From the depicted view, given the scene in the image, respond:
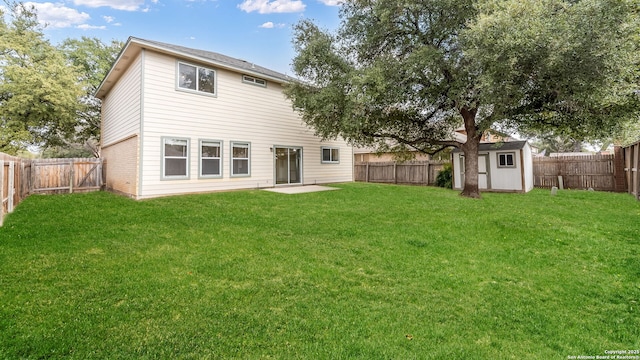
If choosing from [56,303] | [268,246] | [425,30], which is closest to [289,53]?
[425,30]

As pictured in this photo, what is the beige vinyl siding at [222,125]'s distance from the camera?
392 inches

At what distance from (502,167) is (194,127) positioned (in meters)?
13.0

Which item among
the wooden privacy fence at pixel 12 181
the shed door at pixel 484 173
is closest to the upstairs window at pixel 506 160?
the shed door at pixel 484 173

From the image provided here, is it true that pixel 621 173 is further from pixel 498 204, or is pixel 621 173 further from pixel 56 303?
pixel 56 303

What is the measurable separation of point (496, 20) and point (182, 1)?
13883mm

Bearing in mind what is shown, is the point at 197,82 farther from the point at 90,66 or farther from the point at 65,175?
the point at 90,66

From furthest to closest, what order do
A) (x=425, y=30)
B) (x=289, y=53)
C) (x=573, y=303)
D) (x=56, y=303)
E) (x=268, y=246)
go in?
(x=289, y=53) < (x=425, y=30) < (x=268, y=246) < (x=573, y=303) < (x=56, y=303)

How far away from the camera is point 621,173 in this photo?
519 inches

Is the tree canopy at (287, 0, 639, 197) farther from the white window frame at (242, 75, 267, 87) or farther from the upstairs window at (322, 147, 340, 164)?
the upstairs window at (322, 147, 340, 164)

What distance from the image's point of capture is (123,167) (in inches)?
447

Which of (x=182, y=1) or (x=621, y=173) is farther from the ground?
(x=182, y=1)

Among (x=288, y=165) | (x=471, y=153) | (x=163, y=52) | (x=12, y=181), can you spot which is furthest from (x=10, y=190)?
(x=471, y=153)

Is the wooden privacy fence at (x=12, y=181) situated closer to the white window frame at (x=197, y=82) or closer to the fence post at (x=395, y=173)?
the white window frame at (x=197, y=82)

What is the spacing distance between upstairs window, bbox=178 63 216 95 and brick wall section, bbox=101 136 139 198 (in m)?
2.60
